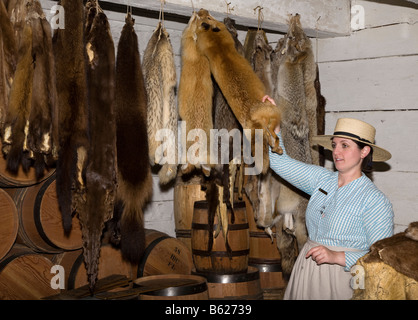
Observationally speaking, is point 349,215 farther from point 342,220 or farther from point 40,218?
point 40,218

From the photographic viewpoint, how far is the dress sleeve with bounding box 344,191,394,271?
3.17 metres

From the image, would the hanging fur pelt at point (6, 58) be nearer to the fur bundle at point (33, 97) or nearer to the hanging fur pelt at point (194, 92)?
Result: the fur bundle at point (33, 97)

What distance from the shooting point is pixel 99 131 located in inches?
131

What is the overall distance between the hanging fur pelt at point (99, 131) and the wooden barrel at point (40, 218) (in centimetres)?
63

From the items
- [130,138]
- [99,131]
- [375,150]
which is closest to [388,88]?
[375,150]

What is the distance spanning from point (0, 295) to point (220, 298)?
1495 mm

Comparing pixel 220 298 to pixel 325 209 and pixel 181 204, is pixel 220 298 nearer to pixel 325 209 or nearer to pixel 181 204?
pixel 181 204

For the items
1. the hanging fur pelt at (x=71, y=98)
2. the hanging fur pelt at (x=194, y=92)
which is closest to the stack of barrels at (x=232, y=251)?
the hanging fur pelt at (x=194, y=92)

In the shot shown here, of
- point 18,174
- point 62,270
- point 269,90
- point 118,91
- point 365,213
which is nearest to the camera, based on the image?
point 365,213

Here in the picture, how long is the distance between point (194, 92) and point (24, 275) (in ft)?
5.45

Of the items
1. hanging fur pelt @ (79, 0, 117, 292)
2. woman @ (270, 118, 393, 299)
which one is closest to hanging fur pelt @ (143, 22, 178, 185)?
hanging fur pelt @ (79, 0, 117, 292)

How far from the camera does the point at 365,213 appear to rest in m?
3.22

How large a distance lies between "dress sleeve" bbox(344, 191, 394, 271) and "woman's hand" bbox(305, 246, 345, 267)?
1.2 inches

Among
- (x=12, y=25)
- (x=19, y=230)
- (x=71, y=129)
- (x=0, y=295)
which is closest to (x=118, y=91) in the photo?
(x=71, y=129)
